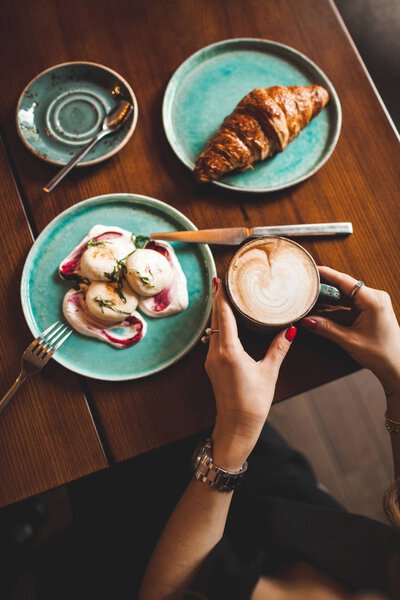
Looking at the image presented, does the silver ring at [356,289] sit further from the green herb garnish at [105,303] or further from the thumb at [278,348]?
the green herb garnish at [105,303]

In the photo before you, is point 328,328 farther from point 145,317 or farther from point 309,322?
point 145,317

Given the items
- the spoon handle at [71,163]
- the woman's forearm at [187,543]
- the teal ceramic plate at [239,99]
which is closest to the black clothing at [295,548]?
the woman's forearm at [187,543]

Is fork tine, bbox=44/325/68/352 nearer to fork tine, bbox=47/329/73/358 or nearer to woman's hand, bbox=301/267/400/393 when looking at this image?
fork tine, bbox=47/329/73/358

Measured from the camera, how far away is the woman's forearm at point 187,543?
3.12ft

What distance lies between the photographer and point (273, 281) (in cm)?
91

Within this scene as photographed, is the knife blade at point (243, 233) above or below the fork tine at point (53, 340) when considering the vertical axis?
above

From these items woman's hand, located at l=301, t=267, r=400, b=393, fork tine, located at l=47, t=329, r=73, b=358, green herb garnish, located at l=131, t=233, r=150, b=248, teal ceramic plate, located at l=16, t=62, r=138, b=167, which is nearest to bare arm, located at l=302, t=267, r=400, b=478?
woman's hand, located at l=301, t=267, r=400, b=393

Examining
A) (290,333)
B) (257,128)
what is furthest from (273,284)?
(257,128)

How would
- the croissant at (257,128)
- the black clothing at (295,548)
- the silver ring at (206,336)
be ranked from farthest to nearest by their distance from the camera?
the croissant at (257,128) < the silver ring at (206,336) < the black clothing at (295,548)

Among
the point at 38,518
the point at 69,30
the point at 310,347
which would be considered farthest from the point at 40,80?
the point at 38,518

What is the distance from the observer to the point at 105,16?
1217mm

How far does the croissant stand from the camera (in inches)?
42.2

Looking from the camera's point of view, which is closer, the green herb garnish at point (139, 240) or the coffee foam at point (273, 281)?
the coffee foam at point (273, 281)

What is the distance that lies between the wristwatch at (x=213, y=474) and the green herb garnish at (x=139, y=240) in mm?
495
